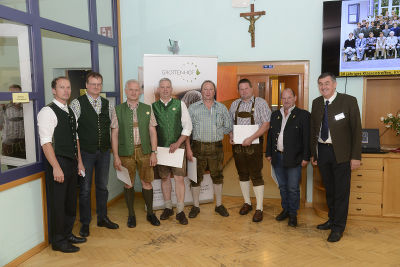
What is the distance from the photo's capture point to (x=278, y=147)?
3584 millimetres

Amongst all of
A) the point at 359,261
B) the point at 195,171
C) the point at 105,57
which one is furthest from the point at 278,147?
the point at 105,57

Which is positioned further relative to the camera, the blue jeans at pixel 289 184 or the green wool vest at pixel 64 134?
the blue jeans at pixel 289 184

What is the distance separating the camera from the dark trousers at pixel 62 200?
2.97m

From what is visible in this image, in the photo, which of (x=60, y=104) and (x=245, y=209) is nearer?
(x=60, y=104)

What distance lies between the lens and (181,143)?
12.0ft

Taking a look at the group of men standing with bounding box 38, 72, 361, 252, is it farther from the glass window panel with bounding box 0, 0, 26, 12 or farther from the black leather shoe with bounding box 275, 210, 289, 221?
the glass window panel with bounding box 0, 0, 26, 12

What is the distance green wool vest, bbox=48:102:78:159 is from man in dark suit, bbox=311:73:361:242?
2.41 meters

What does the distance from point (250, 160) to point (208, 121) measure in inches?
26.3

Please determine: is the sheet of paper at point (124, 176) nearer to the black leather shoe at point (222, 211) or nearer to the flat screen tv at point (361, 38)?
the black leather shoe at point (222, 211)

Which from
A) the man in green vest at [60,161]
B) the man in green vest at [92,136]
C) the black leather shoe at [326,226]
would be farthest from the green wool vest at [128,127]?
the black leather shoe at [326,226]

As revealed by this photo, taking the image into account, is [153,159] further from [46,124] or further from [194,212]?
[46,124]

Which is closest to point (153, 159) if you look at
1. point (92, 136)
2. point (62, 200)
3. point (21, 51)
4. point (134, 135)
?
point (134, 135)

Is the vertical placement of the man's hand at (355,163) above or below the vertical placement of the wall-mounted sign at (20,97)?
below

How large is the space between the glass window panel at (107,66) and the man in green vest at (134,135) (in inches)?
48.9
